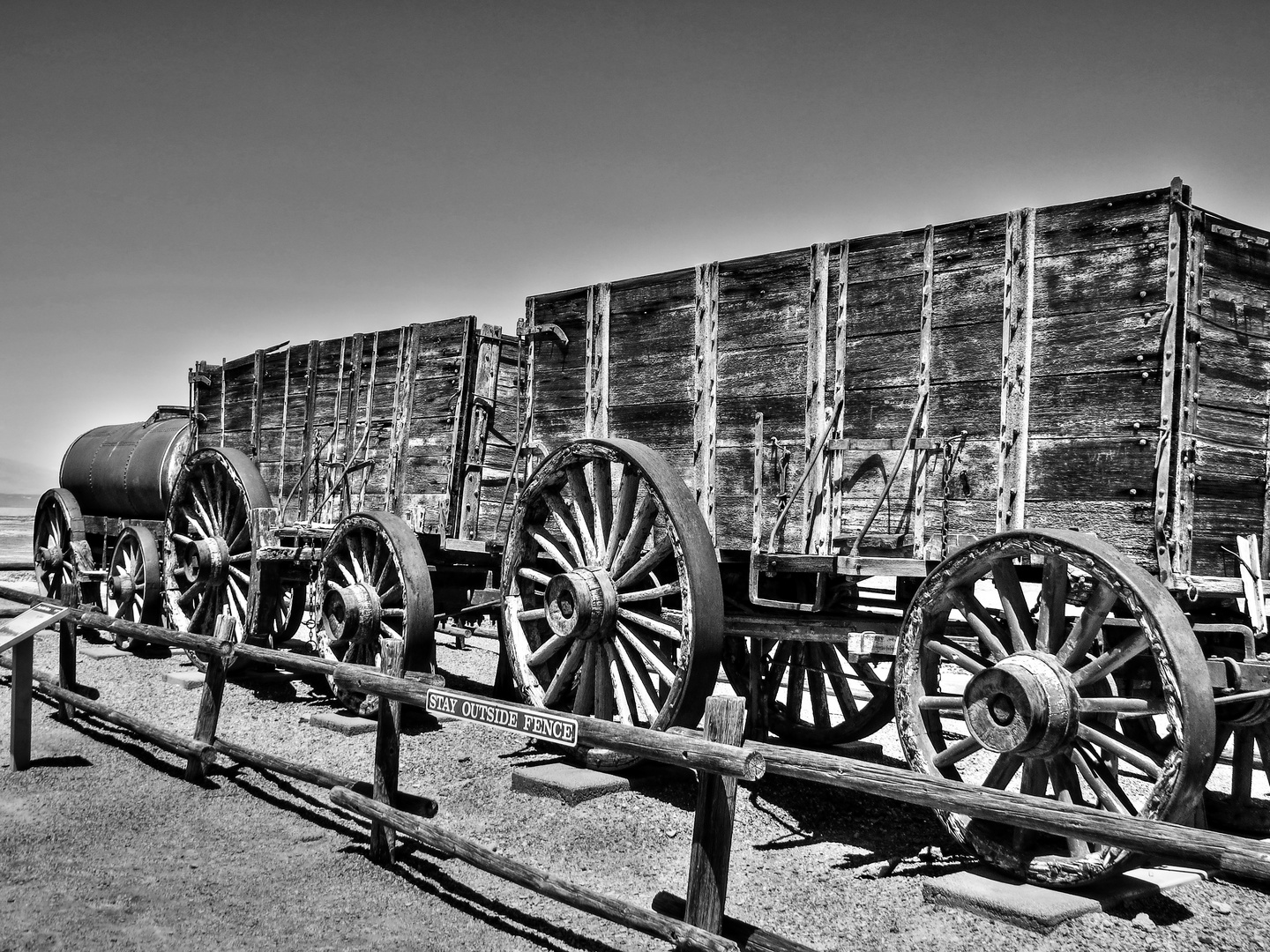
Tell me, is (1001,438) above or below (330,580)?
above

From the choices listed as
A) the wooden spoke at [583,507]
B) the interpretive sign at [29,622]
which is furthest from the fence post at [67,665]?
the wooden spoke at [583,507]

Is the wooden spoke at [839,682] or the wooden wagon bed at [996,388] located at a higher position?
the wooden wagon bed at [996,388]

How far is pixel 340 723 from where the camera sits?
320 inches

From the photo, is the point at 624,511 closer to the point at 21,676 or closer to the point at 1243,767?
the point at 1243,767

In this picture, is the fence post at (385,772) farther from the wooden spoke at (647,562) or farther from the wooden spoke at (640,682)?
the wooden spoke at (647,562)

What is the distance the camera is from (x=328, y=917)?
4.45 metres

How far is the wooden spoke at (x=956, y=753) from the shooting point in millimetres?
4703

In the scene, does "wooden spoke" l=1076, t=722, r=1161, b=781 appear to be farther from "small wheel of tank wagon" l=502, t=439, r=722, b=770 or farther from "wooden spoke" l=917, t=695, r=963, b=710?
"small wheel of tank wagon" l=502, t=439, r=722, b=770

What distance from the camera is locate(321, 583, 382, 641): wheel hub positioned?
8.07 m

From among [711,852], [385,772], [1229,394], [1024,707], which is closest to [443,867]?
[385,772]

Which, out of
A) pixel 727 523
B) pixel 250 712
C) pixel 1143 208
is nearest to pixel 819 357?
pixel 727 523

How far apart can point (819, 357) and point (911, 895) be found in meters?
2.76

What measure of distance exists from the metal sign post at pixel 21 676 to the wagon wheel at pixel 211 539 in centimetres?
248

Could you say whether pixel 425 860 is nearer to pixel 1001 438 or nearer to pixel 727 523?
pixel 727 523
